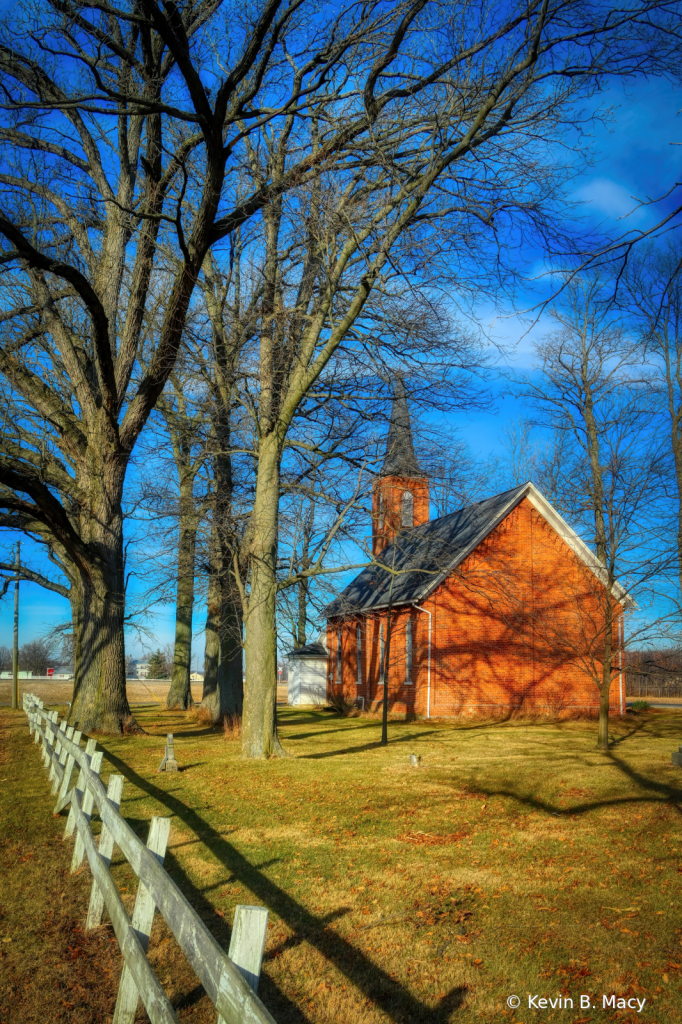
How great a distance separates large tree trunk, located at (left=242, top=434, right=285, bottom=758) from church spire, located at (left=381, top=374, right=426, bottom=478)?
2555mm

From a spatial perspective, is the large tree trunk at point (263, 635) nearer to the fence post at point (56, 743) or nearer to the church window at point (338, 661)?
the fence post at point (56, 743)

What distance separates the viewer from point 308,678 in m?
40.7

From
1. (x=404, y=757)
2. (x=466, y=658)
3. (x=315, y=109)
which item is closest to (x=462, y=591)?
(x=466, y=658)

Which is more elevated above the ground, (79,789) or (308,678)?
(79,789)

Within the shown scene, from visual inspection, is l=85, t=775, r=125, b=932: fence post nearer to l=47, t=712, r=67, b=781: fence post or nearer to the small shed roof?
l=47, t=712, r=67, b=781: fence post

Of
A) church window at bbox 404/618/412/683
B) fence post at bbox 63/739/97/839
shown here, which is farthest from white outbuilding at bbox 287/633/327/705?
fence post at bbox 63/739/97/839

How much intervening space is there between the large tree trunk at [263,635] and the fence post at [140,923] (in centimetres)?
1043

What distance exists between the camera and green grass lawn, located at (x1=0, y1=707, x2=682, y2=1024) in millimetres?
4910

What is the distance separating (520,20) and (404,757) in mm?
13074

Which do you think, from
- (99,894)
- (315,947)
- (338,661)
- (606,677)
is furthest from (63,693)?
(315,947)

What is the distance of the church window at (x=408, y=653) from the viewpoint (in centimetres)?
2644

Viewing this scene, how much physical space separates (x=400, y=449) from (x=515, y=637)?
11.6 metres

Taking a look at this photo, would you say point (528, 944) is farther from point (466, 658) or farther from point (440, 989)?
point (466, 658)

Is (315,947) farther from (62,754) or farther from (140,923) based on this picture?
(62,754)
